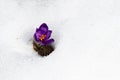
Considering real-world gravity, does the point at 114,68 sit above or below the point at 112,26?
below

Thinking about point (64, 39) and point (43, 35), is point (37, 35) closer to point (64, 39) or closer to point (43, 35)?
point (43, 35)

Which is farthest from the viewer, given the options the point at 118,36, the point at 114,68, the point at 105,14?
the point at 105,14

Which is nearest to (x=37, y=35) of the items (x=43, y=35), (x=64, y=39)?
(x=43, y=35)

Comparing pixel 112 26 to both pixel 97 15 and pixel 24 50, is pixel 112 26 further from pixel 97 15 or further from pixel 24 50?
pixel 24 50

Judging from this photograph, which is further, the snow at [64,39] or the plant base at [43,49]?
the plant base at [43,49]

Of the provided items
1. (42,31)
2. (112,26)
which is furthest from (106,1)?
(42,31)

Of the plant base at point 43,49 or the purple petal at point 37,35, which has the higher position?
the purple petal at point 37,35
